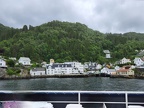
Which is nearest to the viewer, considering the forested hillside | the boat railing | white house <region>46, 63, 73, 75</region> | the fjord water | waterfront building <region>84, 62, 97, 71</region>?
the boat railing

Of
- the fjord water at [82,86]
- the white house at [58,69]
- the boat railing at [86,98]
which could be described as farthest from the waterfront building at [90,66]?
the boat railing at [86,98]

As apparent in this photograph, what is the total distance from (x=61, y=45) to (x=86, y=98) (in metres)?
91.9

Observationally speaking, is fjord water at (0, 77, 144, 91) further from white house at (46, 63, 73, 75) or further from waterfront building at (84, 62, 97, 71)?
waterfront building at (84, 62, 97, 71)

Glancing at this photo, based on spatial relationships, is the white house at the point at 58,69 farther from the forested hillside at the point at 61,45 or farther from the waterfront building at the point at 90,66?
the forested hillside at the point at 61,45

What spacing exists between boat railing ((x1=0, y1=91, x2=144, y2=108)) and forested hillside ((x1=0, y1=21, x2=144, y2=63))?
78.1m

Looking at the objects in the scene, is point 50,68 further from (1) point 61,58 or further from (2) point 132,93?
(2) point 132,93

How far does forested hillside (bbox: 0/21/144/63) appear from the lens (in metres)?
85.8

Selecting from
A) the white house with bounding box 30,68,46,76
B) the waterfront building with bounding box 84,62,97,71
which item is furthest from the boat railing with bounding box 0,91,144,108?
the waterfront building with bounding box 84,62,97,71

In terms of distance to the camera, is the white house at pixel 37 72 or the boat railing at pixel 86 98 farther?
the white house at pixel 37 72

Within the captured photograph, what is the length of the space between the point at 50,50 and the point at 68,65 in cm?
2510

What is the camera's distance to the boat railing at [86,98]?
3369 millimetres

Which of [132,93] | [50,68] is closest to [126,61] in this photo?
[50,68]

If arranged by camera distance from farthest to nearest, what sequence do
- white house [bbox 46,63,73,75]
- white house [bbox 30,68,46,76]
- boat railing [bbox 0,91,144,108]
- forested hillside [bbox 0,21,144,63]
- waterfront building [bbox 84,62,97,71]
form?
forested hillside [bbox 0,21,144,63]
waterfront building [bbox 84,62,97,71]
white house [bbox 46,63,73,75]
white house [bbox 30,68,46,76]
boat railing [bbox 0,91,144,108]

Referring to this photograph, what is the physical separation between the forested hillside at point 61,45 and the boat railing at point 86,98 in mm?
78095
